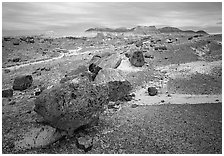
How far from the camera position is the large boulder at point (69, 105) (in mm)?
8633

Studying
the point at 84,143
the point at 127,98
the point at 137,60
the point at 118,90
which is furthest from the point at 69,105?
the point at 137,60

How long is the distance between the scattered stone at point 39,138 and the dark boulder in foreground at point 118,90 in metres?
5.74

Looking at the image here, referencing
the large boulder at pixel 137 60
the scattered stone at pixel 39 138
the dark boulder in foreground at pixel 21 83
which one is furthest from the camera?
the large boulder at pixel 137 60

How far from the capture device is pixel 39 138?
9039mm

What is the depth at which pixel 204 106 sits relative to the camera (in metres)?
13.2

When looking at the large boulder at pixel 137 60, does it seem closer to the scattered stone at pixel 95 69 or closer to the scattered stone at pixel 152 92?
A: the scattered stone at pixel 95 69

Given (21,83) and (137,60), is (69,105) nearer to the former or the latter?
(21,83)

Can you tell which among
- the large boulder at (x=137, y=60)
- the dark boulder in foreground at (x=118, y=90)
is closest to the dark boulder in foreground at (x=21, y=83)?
the dark boulder in foreground at (x=118, y=90)

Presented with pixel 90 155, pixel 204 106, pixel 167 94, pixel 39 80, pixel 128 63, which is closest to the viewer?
pixel 90 155

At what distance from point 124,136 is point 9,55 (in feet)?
102

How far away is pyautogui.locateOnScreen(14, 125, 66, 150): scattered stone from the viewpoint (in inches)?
346

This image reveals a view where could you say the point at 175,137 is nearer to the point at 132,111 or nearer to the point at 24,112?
the point at 132,111

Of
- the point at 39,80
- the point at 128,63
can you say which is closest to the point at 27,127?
the point at 39,80

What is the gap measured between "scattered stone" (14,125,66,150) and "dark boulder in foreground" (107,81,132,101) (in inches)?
226
